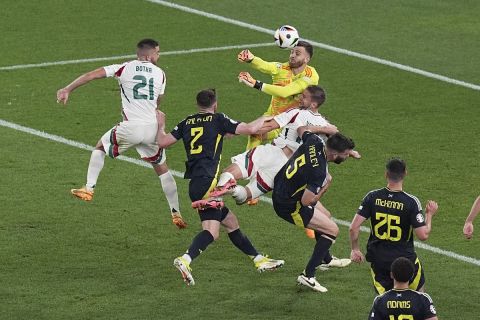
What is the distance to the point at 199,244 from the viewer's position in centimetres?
1627

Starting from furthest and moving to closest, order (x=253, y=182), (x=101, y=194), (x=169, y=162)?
(x=169, y=162) < (x=101, y=194) < (x=253, y=182)

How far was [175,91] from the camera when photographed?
957 inches

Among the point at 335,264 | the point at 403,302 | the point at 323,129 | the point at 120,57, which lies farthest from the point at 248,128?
the point at 120,57

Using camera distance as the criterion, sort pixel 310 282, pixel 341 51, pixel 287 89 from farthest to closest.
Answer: pixel 341 51 < pixel 287 89 < pixel 310 282

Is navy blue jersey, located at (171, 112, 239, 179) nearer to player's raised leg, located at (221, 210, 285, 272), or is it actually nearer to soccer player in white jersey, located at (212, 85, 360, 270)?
soccer player in white jersey, located at (212, 85, 360, 270)

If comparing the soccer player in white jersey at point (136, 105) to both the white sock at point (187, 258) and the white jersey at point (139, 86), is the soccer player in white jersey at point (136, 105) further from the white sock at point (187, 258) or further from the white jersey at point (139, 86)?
the white sock at point (187, 258)

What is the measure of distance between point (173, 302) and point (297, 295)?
149 centimetres

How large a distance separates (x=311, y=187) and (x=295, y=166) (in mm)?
455

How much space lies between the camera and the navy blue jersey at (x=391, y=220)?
47.4 feet

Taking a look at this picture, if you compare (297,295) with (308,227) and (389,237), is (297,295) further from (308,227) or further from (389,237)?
(389,237)

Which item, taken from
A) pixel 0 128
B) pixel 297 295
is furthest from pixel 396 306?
pixel 0 128

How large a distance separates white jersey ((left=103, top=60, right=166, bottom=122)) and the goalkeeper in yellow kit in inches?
53.0

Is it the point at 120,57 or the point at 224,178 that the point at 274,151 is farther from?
the point at 120,57

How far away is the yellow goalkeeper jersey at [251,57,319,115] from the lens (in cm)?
1831
